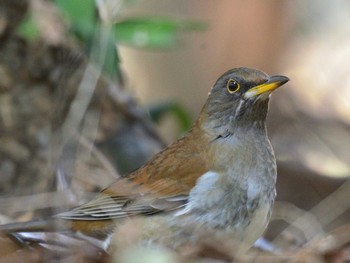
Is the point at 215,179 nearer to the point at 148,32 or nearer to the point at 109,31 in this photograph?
the point at 109,31

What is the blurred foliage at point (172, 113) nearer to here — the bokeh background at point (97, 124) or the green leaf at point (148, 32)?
the bokeh background at point (97, 124)

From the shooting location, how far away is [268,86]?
5.80 metres

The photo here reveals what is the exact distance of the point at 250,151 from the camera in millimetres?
5883

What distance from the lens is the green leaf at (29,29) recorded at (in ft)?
23.3

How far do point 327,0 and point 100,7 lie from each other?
15.7ft

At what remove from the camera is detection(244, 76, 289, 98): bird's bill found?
223 inches

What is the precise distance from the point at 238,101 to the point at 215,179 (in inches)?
24.4

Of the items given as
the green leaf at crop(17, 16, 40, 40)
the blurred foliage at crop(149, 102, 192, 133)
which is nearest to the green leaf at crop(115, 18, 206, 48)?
the green leaf at crop(17, 16, 40, 40)

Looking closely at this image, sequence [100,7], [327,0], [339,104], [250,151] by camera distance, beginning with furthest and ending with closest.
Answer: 1. [327,0]
2. [339,104]
3. [100,7]
4. [250,151]

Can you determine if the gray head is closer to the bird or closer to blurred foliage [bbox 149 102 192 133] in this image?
the bird

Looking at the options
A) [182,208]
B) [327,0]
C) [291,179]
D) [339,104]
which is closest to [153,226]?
[182,208]

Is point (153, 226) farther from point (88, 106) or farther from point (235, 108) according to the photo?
point (88, 106)

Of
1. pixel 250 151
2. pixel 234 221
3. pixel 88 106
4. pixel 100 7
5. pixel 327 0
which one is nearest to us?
pixel 234 221

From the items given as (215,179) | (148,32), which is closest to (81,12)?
(148,32)
